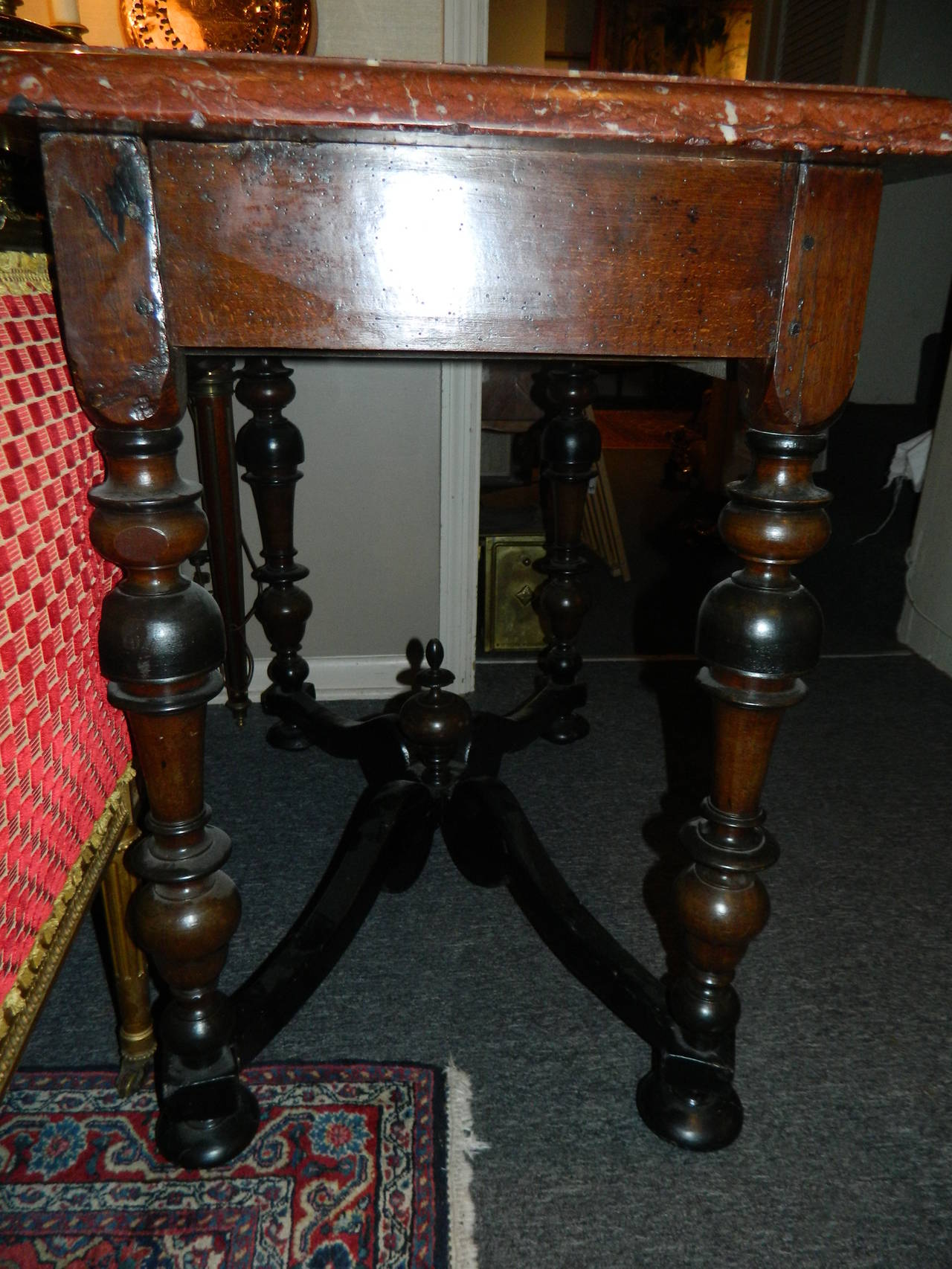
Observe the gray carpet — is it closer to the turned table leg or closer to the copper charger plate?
the turned table leg

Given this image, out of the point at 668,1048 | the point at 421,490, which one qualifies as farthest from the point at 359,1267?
the point at 421,490

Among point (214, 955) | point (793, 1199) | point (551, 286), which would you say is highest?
point (551, 286)

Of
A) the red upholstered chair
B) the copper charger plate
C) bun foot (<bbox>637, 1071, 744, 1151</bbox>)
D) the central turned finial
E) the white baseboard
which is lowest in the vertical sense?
the white baseboard

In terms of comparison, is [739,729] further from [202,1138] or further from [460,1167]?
[202,1138]

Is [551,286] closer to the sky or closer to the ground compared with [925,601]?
closer to the sky

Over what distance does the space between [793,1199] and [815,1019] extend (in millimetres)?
239

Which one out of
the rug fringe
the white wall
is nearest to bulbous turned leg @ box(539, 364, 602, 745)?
the rug fringe

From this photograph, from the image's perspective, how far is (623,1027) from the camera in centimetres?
100

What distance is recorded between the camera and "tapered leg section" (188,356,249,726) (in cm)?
136

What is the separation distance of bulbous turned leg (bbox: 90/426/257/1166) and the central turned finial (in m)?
0.38

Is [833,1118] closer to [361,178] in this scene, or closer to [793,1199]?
[793,1199]

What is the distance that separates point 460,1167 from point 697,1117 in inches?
8.7

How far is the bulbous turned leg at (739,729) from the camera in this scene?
662mm

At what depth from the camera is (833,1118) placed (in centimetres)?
89
